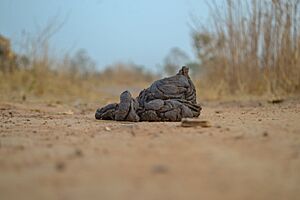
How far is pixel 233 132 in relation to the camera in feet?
12.6

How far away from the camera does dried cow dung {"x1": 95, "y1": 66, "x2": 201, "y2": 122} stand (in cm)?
552

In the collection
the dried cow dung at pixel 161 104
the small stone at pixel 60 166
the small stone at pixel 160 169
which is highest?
the dried cow dung at pixel 161 104

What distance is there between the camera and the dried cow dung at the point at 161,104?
18.1ft

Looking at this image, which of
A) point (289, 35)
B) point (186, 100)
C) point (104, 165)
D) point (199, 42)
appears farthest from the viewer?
point (199, 42)

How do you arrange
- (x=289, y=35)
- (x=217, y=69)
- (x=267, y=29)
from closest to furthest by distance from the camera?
1. (x=289, y=35)
2. (x=267, y=29)
3. (x=217, y=69)

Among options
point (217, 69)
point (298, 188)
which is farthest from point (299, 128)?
point (217, 69)

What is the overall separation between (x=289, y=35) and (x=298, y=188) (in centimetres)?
761

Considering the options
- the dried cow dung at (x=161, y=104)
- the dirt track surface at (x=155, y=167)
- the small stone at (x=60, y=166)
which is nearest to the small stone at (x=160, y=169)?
the dirt track surface at (x=155, y=167)

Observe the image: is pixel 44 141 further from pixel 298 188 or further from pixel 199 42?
pixel 199 42

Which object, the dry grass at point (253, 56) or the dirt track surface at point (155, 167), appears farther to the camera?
the dry grass at point (253, 56)

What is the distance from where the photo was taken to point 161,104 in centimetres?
550

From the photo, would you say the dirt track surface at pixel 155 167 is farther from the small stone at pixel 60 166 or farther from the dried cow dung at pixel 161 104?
the dried cow dung at pixel 161 104

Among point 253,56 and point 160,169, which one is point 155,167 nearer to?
point 160,169

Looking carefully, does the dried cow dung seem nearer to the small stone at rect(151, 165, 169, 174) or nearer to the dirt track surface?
the dirt track surface
